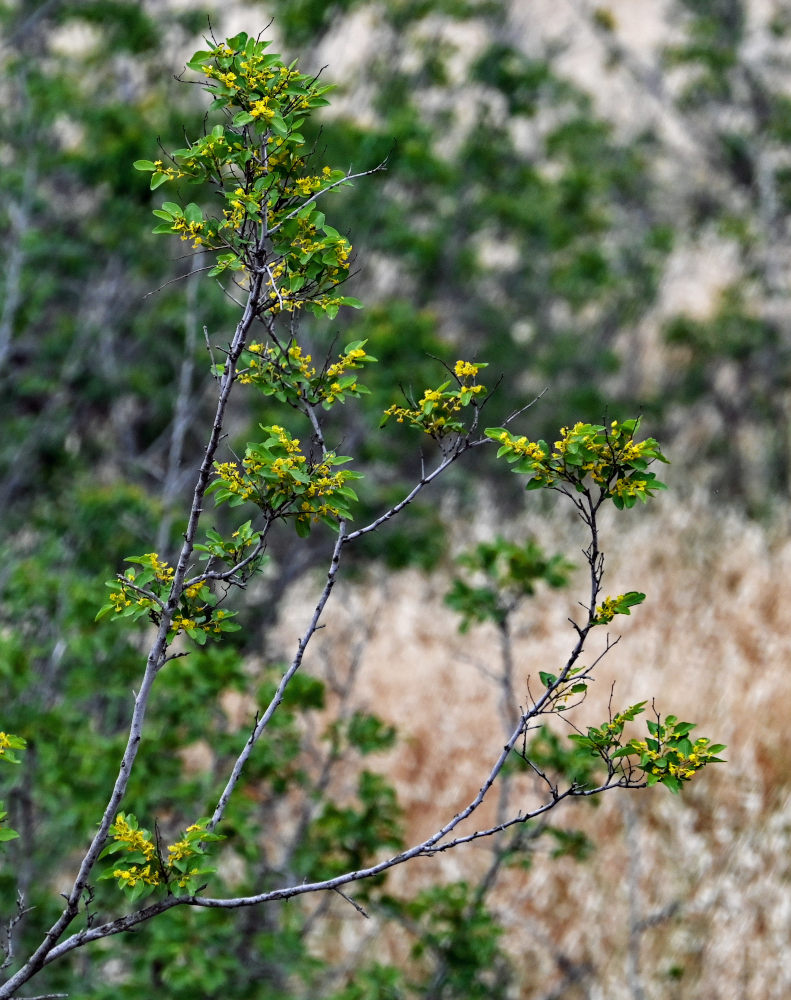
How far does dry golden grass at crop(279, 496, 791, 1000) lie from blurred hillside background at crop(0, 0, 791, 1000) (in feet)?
0.07

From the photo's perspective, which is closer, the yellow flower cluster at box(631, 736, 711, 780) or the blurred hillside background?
the yellow flower cluster at box(631, 736, 711, 780)

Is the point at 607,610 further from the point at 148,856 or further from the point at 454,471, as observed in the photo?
the point at 454,471

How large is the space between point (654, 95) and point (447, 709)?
9.73 m

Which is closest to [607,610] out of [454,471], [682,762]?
[682,762]

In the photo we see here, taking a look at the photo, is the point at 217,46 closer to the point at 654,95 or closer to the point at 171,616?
the point at 171,616

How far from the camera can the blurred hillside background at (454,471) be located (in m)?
4.17

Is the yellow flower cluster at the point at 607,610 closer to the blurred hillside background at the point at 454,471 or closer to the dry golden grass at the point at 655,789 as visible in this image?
the blurred hillside background at the point at 454,471

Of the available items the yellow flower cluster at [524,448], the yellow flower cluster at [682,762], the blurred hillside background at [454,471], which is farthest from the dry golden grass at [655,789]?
the yellow flower cluster at [524,448]

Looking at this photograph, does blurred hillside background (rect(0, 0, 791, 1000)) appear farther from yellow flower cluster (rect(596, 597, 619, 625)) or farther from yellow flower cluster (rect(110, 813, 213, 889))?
yellow flower cluster (rect(110, 813, 213, 889))

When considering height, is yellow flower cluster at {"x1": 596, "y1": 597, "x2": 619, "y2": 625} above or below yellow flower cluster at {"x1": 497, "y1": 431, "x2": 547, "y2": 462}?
below

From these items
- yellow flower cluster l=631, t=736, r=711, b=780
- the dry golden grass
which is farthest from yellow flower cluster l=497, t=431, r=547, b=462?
the dry golden grass

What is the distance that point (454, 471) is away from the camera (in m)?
10.9

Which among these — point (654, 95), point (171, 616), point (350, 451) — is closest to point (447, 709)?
point (350, 451)

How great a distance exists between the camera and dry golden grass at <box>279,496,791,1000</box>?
471 centimetres
